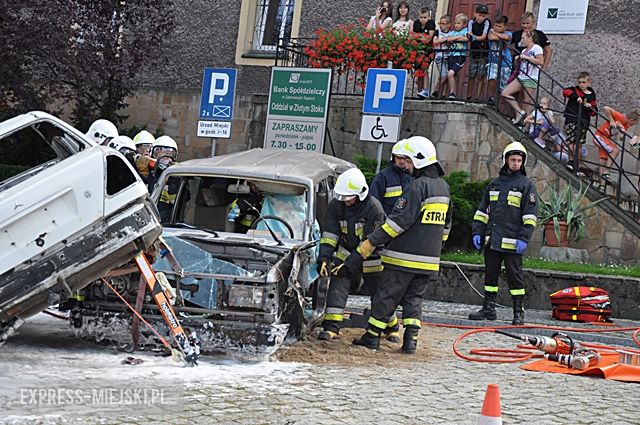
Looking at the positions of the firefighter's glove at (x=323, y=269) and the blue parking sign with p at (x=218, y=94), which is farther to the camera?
the blue parking sign with p at (x=218, y=94)

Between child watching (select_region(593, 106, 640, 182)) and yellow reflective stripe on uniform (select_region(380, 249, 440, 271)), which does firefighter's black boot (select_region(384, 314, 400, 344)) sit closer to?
yellow reflective stripe on uniform (select_region(380, 249, 440, 271))

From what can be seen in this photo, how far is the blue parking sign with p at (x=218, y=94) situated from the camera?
1645 cm

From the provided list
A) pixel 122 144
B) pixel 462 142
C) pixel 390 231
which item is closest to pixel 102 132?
pixel 122 144

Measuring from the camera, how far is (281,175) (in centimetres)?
1042

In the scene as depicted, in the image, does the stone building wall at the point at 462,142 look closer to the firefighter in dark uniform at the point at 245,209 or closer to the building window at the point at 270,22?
the building window at the point at 270,22

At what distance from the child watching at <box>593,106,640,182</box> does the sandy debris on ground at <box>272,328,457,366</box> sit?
22.8 ft

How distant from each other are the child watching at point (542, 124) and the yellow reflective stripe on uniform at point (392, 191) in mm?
6973

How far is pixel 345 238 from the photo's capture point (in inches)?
415

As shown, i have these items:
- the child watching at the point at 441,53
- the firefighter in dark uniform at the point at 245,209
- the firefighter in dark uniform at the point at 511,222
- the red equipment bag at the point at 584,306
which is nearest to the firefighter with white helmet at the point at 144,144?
the firefighter in dark uniform at the point at 245,209

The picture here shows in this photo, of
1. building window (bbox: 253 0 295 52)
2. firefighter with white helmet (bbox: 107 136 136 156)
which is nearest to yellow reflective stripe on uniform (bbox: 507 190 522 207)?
firefighter with white helmet (bbox: 107 136 136 156)

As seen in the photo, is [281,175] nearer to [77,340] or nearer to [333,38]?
[77,340]

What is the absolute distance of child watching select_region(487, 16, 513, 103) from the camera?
17.9 meters

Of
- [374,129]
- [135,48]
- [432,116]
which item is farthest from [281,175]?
[135,48]

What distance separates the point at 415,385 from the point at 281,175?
2.65 m
